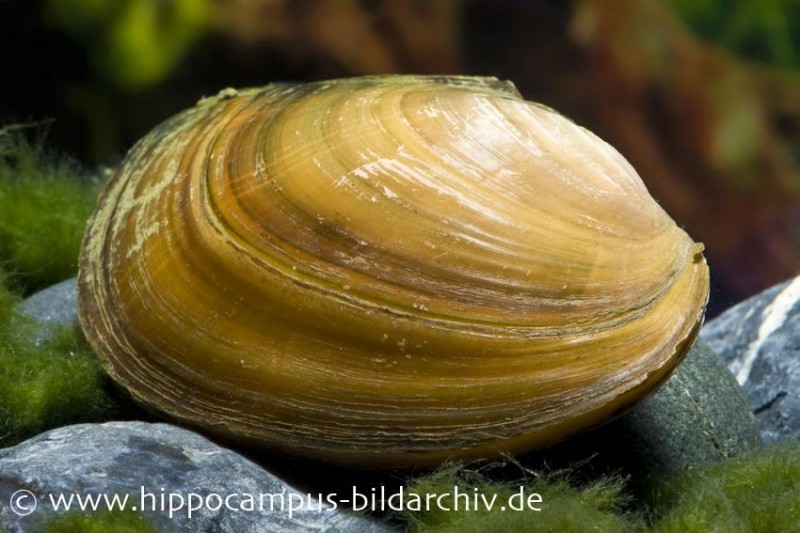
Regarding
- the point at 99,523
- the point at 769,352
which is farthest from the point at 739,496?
the point at 99,523

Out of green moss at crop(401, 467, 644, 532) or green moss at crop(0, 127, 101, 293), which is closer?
green moss at crop(401, 467, 644, 532)

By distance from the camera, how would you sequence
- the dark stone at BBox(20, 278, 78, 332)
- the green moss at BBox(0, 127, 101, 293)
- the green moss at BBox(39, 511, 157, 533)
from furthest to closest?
the green moss at BBox(0, 127, 101, 293), the dark stone at BBox(20, 278, 78, 332), the green moss at BBox(39, 511, 157, 533)

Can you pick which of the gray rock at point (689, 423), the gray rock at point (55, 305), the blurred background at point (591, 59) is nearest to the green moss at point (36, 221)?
the gray rock at point (55, 305)

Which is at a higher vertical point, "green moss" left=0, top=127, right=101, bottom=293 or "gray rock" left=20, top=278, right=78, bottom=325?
"green moss" left=0, top=127, right=101, bottom=293

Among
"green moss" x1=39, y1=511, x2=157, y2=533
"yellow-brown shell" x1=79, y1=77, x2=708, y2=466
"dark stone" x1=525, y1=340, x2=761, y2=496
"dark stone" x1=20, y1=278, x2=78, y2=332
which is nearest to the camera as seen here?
"green moss" x1=39, y1=511, x2=157, y2=533

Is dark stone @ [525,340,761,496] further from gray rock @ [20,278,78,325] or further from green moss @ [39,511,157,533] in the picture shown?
gray rock @ [20,278,78,325]

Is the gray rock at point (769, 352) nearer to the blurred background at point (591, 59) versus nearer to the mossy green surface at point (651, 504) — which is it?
the blurred background at point (591, 59)

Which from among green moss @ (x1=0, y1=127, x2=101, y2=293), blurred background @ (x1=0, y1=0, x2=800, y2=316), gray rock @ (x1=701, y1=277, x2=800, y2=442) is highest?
blurred background @ (x1=0, y1=0, x2=800, y2=316)

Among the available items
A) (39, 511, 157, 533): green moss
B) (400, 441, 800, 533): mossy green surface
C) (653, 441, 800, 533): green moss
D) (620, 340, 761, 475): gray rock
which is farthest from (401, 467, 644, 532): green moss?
(39, 511, 157, 533): green moss
